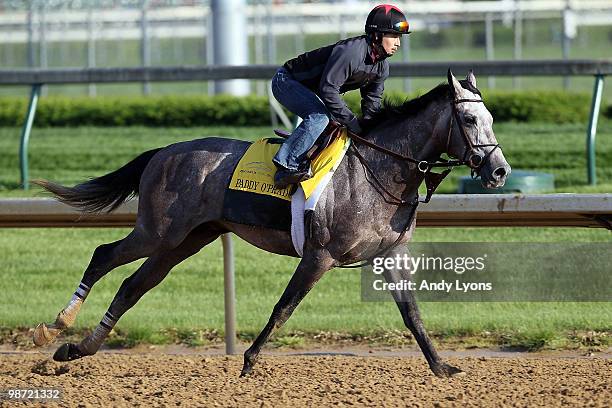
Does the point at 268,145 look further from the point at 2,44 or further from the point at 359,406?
the point at 2,44

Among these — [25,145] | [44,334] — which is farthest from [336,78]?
[25,145]

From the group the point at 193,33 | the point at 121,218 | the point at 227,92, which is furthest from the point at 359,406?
the point at 193,33

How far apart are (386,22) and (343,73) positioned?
350mm

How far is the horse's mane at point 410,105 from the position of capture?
6094 millimetres

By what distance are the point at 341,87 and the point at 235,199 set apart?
0.85 m

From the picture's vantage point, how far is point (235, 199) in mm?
6426

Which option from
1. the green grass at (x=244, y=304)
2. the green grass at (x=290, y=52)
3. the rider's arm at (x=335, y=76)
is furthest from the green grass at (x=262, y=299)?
the green grass at (x=290, y=52)

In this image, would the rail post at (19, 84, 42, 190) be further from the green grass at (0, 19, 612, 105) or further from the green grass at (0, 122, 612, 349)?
the green grass at (0, 19, 612, 105)

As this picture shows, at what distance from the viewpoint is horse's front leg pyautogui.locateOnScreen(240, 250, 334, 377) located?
6137 mm

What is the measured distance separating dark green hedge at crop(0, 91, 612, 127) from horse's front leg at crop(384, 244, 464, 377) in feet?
22.2

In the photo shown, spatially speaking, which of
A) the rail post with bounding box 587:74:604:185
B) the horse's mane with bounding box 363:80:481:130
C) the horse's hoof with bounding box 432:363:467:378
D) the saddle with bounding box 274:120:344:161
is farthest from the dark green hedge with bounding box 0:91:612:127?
the horse's hoof with bounding box 432:363:467:378
